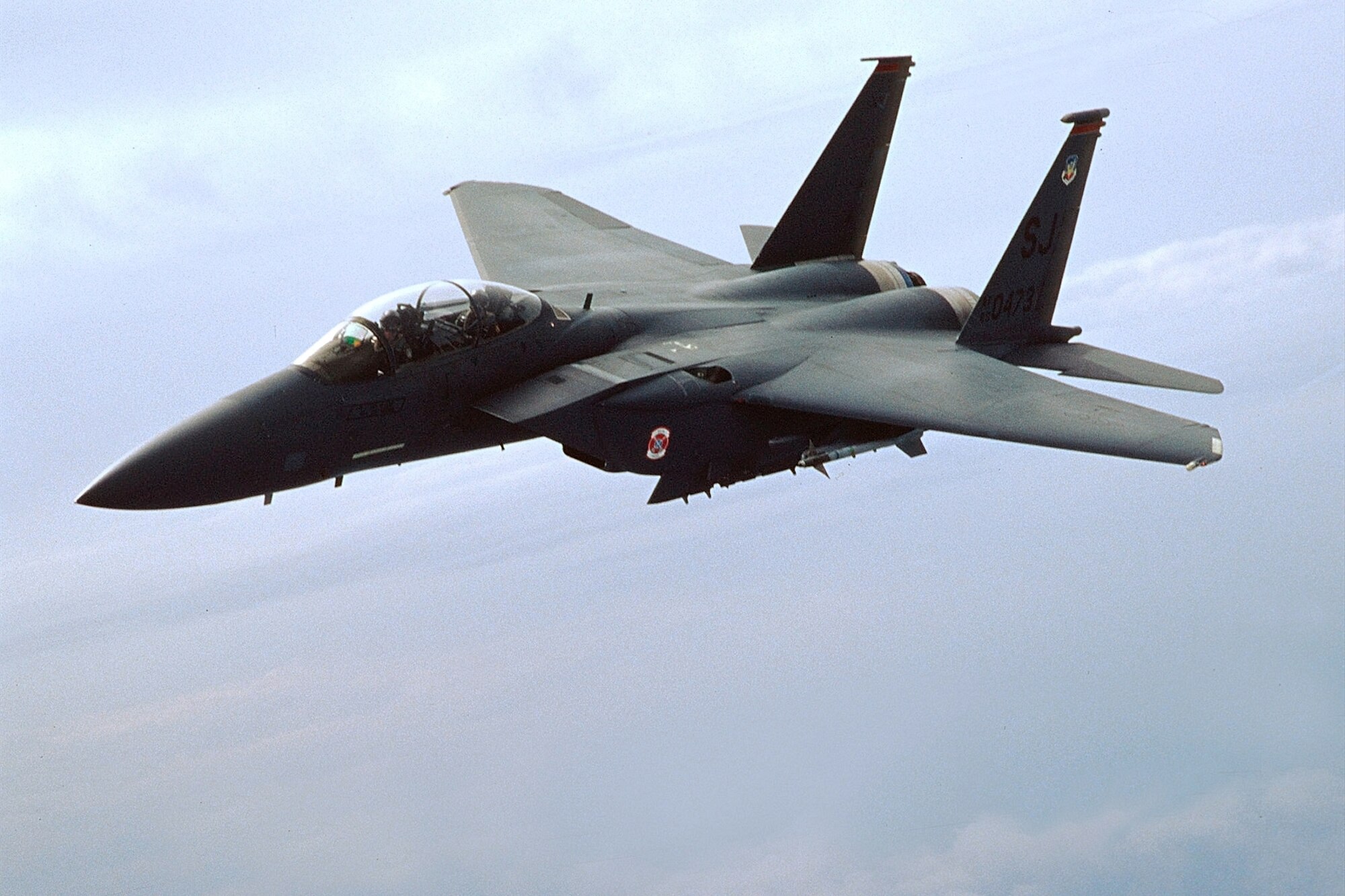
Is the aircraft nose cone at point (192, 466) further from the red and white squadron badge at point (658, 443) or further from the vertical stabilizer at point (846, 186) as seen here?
the vertical stabilizer at point (846, 186)

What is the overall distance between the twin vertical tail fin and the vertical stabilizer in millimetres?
2662

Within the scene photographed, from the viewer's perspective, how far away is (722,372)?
1711 centimetres

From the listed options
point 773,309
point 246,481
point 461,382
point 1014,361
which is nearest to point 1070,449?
point 1014,361

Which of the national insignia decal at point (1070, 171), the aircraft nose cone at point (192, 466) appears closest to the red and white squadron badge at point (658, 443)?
the aircraft nose cone at point (192, 466)

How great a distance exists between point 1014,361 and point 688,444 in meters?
5.01

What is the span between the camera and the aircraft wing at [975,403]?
51.2 feet

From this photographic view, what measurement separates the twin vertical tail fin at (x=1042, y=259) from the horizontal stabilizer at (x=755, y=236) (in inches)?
164

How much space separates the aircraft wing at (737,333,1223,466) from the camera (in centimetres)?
1562

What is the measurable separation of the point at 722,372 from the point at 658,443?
1.20 meters

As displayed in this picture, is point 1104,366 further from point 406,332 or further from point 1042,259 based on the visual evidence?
point 406,332

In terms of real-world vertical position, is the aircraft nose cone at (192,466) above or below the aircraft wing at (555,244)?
below

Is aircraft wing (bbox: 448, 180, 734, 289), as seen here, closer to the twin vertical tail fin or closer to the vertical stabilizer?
the vertical stabilizer

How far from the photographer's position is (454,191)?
82.3ft

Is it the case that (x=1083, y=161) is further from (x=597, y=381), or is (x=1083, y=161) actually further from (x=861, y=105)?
(x=597, y=381)
